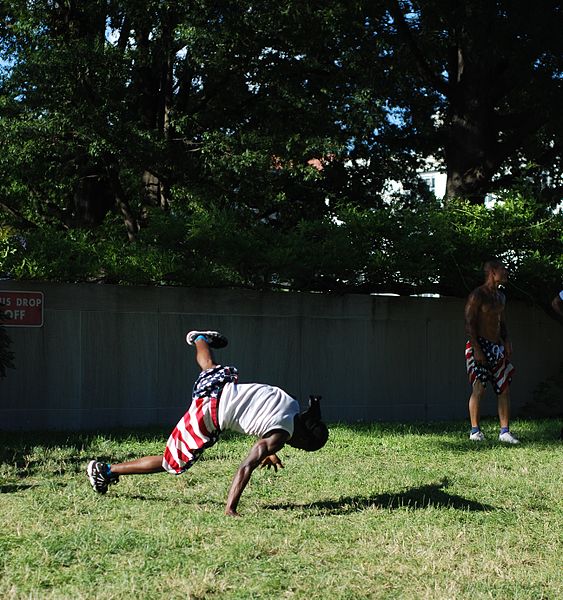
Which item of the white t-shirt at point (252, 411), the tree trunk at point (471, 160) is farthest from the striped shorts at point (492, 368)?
the tree trunk at point (471, 160)

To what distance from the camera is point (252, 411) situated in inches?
231

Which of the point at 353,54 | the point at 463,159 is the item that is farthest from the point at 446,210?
the point at 353,54

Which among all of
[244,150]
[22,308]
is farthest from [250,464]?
[244,150]

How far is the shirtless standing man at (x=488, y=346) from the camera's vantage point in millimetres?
9359

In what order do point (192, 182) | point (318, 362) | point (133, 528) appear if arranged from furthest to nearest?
point (192, 182) → point (318, 362) → point (133, 528)

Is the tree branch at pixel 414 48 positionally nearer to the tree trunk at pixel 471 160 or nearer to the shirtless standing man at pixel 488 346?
the tree trunk at pixel 471 160

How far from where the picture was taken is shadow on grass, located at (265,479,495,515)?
6.03 metres

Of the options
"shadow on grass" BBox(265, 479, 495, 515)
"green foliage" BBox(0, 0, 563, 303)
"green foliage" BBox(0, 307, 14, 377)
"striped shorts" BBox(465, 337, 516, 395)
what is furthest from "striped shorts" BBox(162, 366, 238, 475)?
"green foliage" BBox(0, 0, 563, 303)

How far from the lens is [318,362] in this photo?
37.8ft

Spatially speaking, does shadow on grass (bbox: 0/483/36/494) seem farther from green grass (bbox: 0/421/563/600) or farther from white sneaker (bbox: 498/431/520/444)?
white sneaker (bbox: 498/431/520/444)

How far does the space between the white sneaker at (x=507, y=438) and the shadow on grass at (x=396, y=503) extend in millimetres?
2781

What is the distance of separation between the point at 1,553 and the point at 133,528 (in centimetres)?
84

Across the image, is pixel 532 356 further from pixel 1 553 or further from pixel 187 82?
pixel 1 553

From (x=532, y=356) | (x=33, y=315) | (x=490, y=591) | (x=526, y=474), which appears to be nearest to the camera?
(x=490, y=591)
